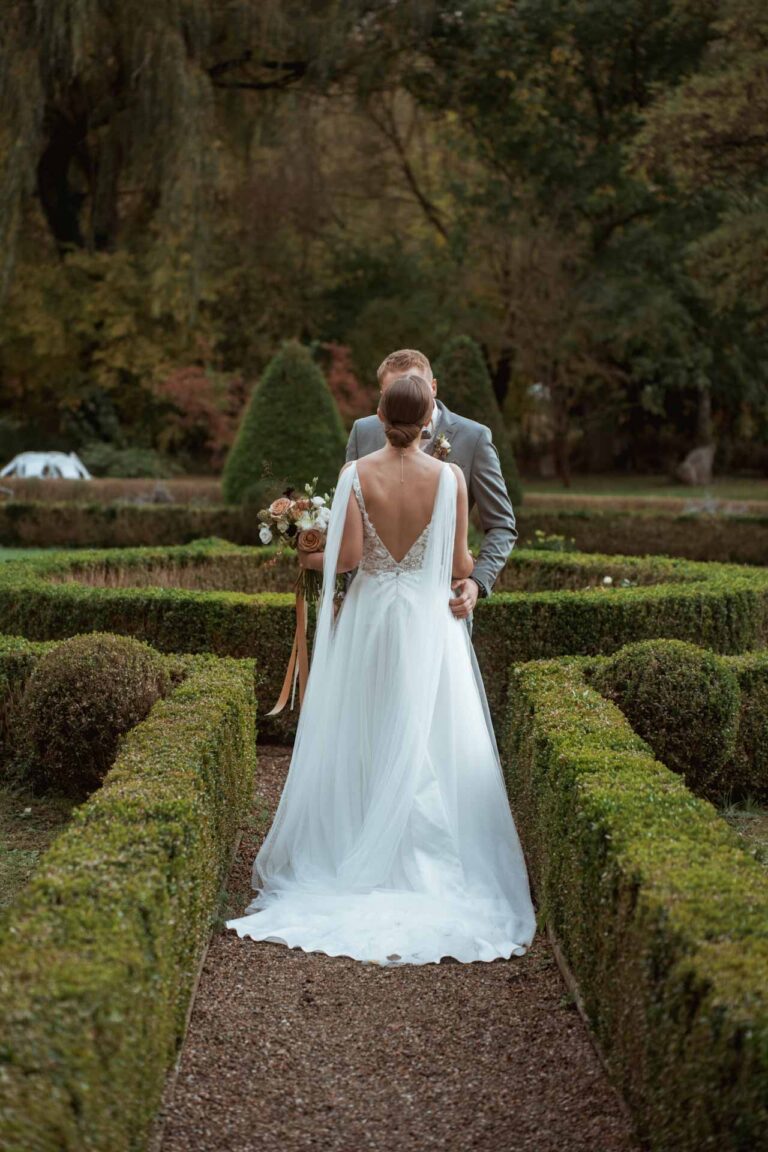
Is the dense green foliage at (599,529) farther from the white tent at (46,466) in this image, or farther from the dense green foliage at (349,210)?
the white tent at (46,466)

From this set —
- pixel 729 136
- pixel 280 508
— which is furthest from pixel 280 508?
pixel 729 136

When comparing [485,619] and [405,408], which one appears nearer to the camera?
[405,408]

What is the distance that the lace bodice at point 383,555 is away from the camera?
476 centimetres

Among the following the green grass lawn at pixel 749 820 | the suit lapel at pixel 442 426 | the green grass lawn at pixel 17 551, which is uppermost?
the suit lapel at pixel 442 426

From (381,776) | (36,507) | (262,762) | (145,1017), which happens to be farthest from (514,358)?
(145,1017)

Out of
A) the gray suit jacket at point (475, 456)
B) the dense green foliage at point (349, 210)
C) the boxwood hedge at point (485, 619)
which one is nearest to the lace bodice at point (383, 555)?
the gray suit jacket at point (475, 456)

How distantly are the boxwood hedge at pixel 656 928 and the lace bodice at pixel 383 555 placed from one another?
0.77m

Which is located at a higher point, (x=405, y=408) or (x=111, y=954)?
(x=405, y=408)

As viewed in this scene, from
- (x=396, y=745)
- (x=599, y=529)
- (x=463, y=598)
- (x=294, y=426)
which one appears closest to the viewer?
(x=396, y=745)

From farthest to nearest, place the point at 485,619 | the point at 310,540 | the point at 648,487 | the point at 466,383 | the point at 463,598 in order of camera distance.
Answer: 1. the point at 648,487
2. the point at 466,383
3. the point at 485,619
4. the point at 310,540
5. the point at 463,598

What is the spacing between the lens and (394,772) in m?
4.71

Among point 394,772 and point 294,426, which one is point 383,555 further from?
point 294,426

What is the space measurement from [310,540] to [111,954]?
2802 millimetres

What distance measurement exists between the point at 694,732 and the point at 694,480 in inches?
1011
